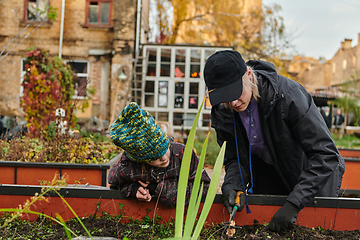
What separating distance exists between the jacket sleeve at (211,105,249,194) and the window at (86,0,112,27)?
10673 millimetres

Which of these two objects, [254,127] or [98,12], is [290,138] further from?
[98,12]

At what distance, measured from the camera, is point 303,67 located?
45906 mm

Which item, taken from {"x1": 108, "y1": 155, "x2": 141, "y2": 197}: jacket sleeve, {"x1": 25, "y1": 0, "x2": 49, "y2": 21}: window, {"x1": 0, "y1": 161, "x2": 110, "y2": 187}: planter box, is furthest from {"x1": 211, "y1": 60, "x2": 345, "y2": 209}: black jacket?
{"x1": 25, "y1": 0, "x2": 49, "y2": 21}: window

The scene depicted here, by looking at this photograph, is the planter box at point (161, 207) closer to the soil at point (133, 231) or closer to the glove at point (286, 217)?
the soil at point (133, 231)

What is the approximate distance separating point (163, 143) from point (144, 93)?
32.3 ft

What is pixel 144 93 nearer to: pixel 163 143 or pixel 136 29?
pixel 136 29

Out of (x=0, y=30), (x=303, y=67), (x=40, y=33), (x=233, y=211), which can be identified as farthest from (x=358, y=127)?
(x=303, y=67)

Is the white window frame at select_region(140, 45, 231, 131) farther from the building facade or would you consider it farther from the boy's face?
the boy's face

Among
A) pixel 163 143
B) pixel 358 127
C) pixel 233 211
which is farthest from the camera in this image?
pixel 358 127

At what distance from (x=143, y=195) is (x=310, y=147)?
35.3 inches

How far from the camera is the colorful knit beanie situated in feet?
5.36

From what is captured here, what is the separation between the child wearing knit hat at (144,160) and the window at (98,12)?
10.7m

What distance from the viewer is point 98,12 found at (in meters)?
11.6

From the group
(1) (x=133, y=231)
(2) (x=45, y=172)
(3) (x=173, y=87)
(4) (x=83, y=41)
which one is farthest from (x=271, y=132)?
(4) (x=83, y=41)
